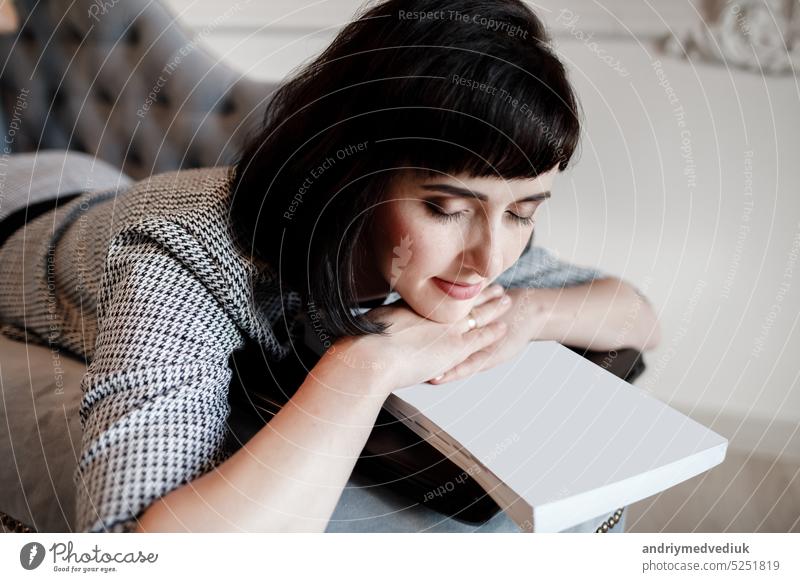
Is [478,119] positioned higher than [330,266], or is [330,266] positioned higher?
[478,119]

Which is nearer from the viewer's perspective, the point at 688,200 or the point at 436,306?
the point at 436,306

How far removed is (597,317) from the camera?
0.61 metres

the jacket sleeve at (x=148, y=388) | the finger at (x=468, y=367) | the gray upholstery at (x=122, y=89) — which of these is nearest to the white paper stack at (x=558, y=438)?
the finger at (x=468, y=367)

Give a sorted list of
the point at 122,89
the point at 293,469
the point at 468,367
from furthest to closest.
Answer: the point at 122,89, the point at 468,367, the point at 293,469

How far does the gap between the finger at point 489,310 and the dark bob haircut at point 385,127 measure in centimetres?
9

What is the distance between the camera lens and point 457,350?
0.51 metres

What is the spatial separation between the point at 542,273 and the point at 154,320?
389mm

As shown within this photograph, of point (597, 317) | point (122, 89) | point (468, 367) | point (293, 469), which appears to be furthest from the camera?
point (122, 89)

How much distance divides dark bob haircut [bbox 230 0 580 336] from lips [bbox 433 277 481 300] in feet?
0.19

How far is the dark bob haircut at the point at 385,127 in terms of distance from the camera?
419mm

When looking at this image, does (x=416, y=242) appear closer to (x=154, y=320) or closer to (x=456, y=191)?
(x=456, y=191)

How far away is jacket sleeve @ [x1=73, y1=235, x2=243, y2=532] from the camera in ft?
1.22

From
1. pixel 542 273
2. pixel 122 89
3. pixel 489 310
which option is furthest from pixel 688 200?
pixel 122 89
